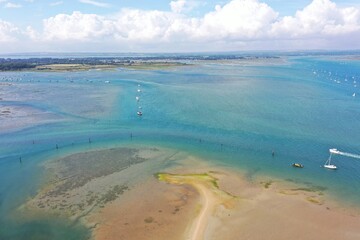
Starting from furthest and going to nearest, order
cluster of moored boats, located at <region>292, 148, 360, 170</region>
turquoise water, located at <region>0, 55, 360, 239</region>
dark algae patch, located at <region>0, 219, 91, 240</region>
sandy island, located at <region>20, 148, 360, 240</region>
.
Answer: cluster of moored boats, located at <region>292, 148, 360, 170</region> → turquoise water, located at <region>0, 55, 360, 239</region> → sandy island, located at <region>20, 148, 360, 240</region> → dark algae patch, located at <region>0, 219, 91, 240</region>

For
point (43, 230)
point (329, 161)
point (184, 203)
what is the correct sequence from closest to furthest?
point (43, 230) < point (184, 203) < point (329, 161)

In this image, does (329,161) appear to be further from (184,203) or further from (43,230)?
(43,230)

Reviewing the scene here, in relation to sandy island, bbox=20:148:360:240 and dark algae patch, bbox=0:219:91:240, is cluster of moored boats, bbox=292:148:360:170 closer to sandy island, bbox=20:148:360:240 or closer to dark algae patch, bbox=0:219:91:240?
sandy island, bbox=20:148:360:240

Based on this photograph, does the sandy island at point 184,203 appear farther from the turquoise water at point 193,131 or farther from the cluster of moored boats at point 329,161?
the cluster of moored boats at point 329,161

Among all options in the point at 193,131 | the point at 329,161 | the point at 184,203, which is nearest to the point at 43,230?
the point at 184,203

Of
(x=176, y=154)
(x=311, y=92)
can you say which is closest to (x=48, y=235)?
(x=176, y=154)

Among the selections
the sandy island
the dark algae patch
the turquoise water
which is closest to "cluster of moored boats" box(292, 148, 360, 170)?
the turquoise water

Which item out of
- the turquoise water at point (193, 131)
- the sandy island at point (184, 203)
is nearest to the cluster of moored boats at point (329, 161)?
the turquoise water at point (193, 131)
